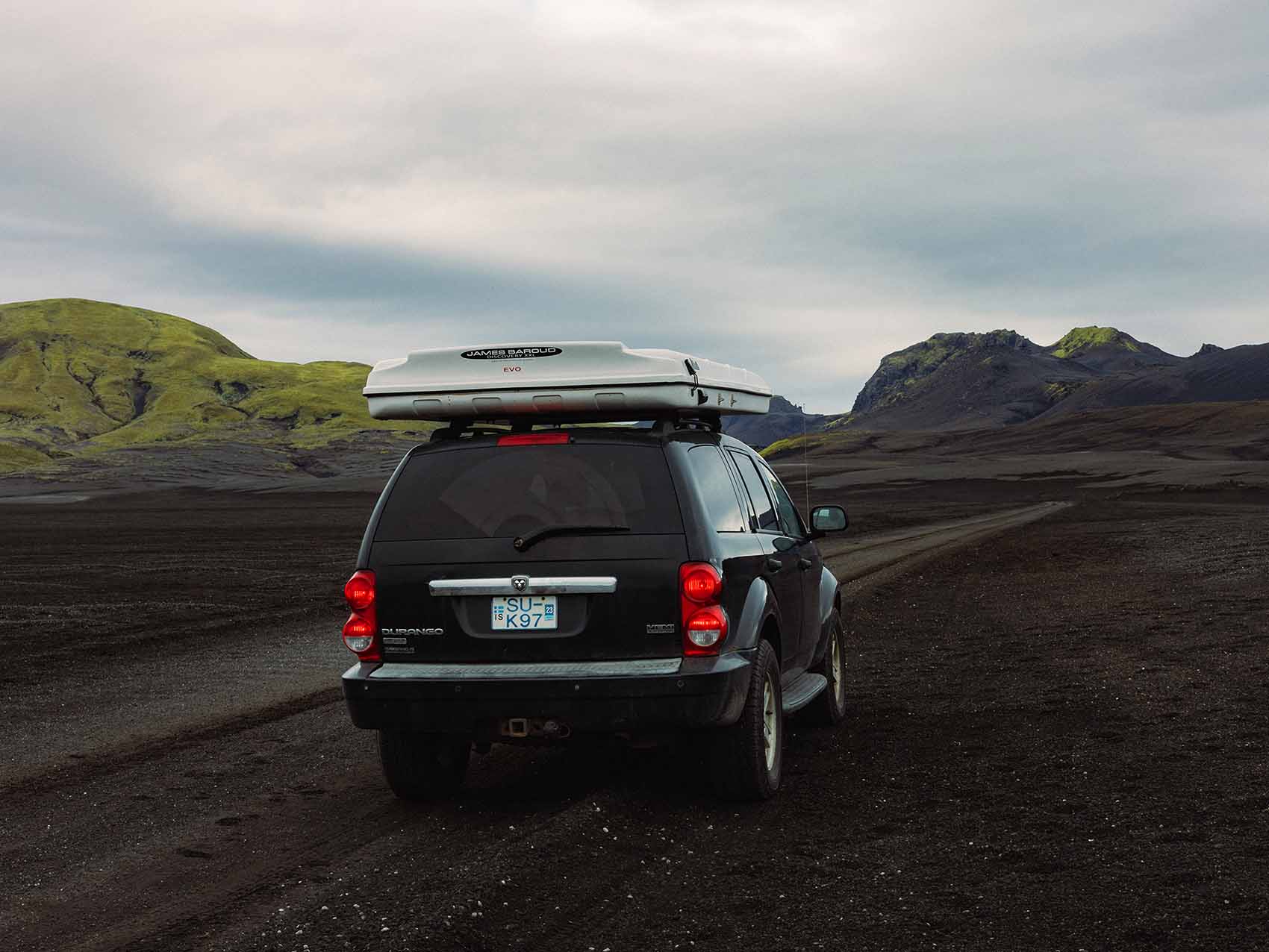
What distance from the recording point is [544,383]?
20.7 ft

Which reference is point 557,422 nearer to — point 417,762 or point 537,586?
point 537,586

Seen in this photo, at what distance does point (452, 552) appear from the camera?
6.05 m

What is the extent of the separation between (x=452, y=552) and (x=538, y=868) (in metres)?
1.56

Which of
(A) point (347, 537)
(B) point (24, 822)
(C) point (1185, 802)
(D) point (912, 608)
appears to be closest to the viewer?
(C) point (1185, 802)

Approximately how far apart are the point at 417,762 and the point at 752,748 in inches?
66.2

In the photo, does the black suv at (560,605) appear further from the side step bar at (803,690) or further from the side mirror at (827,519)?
the side mirror at (827,519)

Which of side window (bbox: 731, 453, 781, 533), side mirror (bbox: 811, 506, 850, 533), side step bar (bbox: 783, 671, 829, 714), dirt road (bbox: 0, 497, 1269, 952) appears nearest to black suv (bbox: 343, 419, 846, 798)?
side step bar (bbox: 783, 671, 829, 714)

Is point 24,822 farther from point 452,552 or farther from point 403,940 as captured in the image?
point 403,940

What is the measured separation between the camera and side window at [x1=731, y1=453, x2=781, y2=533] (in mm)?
7273

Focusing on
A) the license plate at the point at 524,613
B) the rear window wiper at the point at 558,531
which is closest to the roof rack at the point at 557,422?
the rear window wiper at the point at 558,531

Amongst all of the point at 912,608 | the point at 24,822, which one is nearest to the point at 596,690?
the point at 24,822

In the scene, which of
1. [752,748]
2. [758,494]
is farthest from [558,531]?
[758,494]

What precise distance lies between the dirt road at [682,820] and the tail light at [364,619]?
85 centimetres

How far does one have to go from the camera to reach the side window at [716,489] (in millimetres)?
6281
